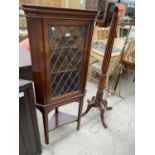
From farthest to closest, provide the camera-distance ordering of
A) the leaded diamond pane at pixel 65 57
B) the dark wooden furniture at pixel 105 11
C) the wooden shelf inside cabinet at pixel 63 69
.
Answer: the dark wooden furniture at pixel 105 11, the wooden shelf inside cabinet at pixel 63 69, the leaded diamond pane at pixel 65 57

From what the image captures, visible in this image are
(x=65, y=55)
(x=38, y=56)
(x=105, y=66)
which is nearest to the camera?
(x=38, y=56)

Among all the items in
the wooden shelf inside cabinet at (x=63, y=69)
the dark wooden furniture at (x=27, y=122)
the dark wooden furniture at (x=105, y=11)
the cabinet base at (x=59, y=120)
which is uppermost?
the dark wooden furniture at (x=105, y=11)

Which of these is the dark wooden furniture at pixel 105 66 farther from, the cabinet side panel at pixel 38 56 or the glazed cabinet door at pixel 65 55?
the cabinet side panel at pixel 38 56

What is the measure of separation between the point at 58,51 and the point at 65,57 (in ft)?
0.29

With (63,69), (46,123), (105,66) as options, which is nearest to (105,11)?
(105,66)

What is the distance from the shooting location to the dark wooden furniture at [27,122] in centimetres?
114

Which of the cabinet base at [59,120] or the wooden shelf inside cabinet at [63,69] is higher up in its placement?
the wooden shelf inside cabinet at [63,69]

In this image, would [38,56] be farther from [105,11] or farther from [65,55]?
[105,11]

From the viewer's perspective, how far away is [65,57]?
1.36 meters

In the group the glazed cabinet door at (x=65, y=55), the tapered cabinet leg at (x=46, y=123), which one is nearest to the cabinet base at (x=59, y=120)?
the tapered cabinet leg at (x=46, y=123)
